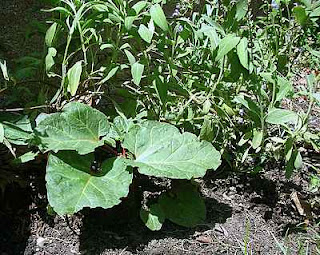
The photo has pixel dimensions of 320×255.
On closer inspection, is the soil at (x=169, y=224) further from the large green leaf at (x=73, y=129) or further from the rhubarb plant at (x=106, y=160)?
the large green leaf at (x=73, y=129)

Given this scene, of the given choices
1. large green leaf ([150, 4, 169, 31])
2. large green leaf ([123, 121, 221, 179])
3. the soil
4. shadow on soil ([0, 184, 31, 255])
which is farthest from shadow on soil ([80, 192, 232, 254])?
large green leaf ([150, 4, 169, 31])

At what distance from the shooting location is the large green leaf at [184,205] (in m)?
2.31

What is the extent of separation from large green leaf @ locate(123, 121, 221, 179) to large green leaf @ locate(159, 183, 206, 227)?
26 cm

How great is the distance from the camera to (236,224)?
2.40 metres

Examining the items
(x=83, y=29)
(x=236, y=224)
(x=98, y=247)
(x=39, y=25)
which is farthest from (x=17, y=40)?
(x=236, y=224)

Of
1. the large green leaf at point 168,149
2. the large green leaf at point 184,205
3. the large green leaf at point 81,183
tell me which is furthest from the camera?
the large green leaf at point 184,205

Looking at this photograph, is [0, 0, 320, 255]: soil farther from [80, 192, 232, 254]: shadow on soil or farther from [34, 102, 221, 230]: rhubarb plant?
[34, 102, 221, 230]: rhubarb plant

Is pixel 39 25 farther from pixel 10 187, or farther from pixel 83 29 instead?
pixel 10 187

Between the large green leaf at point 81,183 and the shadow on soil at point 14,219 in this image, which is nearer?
the large green leaf at point 81,183

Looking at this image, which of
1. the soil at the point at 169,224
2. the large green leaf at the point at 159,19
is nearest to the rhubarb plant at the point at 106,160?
the soil at the point at 169,224

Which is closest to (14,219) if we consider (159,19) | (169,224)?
(169,224)

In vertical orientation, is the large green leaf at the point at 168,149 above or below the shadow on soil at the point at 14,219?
above

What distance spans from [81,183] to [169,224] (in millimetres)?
499

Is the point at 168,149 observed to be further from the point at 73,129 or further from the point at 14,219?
the point at 14,219
